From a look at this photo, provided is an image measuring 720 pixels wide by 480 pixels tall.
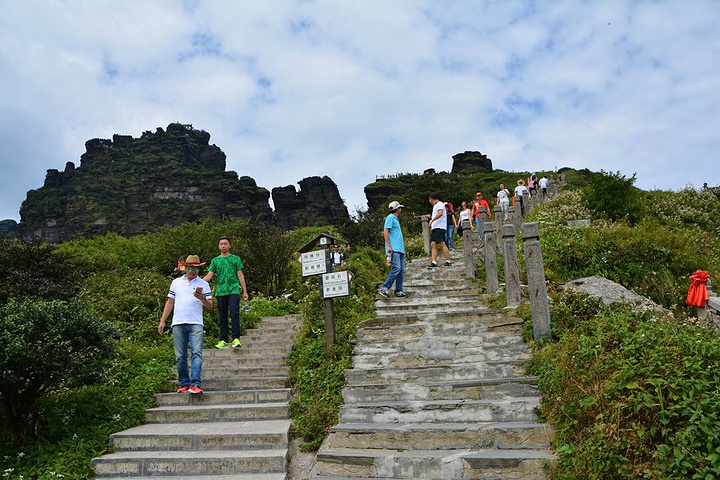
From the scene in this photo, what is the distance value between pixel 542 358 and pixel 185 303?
4548mm

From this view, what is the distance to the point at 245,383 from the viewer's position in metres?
6.91

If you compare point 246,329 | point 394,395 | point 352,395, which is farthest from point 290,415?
point 246,329

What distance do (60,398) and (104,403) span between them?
0.52m

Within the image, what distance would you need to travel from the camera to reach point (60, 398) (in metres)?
5.95

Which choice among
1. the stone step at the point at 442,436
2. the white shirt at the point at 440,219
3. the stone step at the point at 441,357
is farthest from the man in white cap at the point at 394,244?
the stone step at the point at 442,436

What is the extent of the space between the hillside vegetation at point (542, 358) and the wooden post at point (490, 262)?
3.24ft

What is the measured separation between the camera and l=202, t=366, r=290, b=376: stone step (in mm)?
7207

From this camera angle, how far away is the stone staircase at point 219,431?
470cm

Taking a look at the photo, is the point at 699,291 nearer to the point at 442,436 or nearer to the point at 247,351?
the point at 442,436

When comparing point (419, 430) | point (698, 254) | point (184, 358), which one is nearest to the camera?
point (419, 430)

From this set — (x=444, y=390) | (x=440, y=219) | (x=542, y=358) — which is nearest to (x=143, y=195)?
(x=440, y=219)

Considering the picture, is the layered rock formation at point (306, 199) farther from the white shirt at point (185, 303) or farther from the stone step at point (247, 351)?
the white shirt at point (185, 303)

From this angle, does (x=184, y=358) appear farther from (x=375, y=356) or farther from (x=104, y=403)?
(x=375, y=356)

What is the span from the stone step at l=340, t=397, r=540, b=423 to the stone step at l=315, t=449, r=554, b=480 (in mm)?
558
